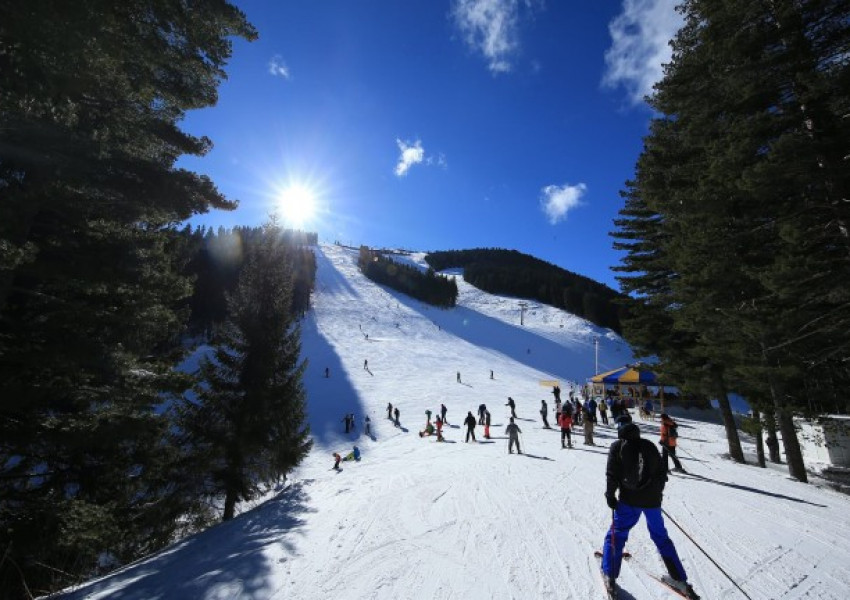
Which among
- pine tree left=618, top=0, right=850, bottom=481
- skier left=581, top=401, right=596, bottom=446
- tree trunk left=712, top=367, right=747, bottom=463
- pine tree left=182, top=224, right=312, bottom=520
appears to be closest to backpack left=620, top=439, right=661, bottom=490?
pine tree left=618, top=0, right=850, bottom=481

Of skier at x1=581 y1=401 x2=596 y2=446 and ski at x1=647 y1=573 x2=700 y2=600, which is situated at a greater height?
skier at x1=581 y1=401 x2=596 y2=446

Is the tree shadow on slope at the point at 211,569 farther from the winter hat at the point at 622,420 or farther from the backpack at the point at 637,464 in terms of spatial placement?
the winter hat at the point at 622,420

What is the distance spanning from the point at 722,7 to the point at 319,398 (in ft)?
102

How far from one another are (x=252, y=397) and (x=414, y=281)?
91192mm

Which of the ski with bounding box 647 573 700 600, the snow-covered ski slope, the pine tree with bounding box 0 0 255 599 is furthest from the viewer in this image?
the pine tree with bounding box 0 0 255 599

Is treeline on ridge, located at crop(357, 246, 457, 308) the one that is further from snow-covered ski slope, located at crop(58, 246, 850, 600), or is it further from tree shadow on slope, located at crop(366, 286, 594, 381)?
snow-covered ski slope, located at crop(58, 246, 850, 600)

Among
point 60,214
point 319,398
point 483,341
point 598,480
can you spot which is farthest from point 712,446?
point 483,341

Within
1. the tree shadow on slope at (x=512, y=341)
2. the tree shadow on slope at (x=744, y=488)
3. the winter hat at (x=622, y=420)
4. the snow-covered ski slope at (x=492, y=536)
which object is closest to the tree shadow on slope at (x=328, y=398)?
the snow-covered ski slope at (x=492, y=536)

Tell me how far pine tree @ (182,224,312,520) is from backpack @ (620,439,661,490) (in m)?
10.6

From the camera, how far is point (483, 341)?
69.4 meters

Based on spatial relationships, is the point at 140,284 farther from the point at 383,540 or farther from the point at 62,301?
the point at 383,540

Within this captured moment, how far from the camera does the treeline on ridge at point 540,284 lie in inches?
3984

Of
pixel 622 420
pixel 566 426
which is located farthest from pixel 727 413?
pixel 622 420

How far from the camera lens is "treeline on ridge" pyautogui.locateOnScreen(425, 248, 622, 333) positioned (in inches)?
3984
